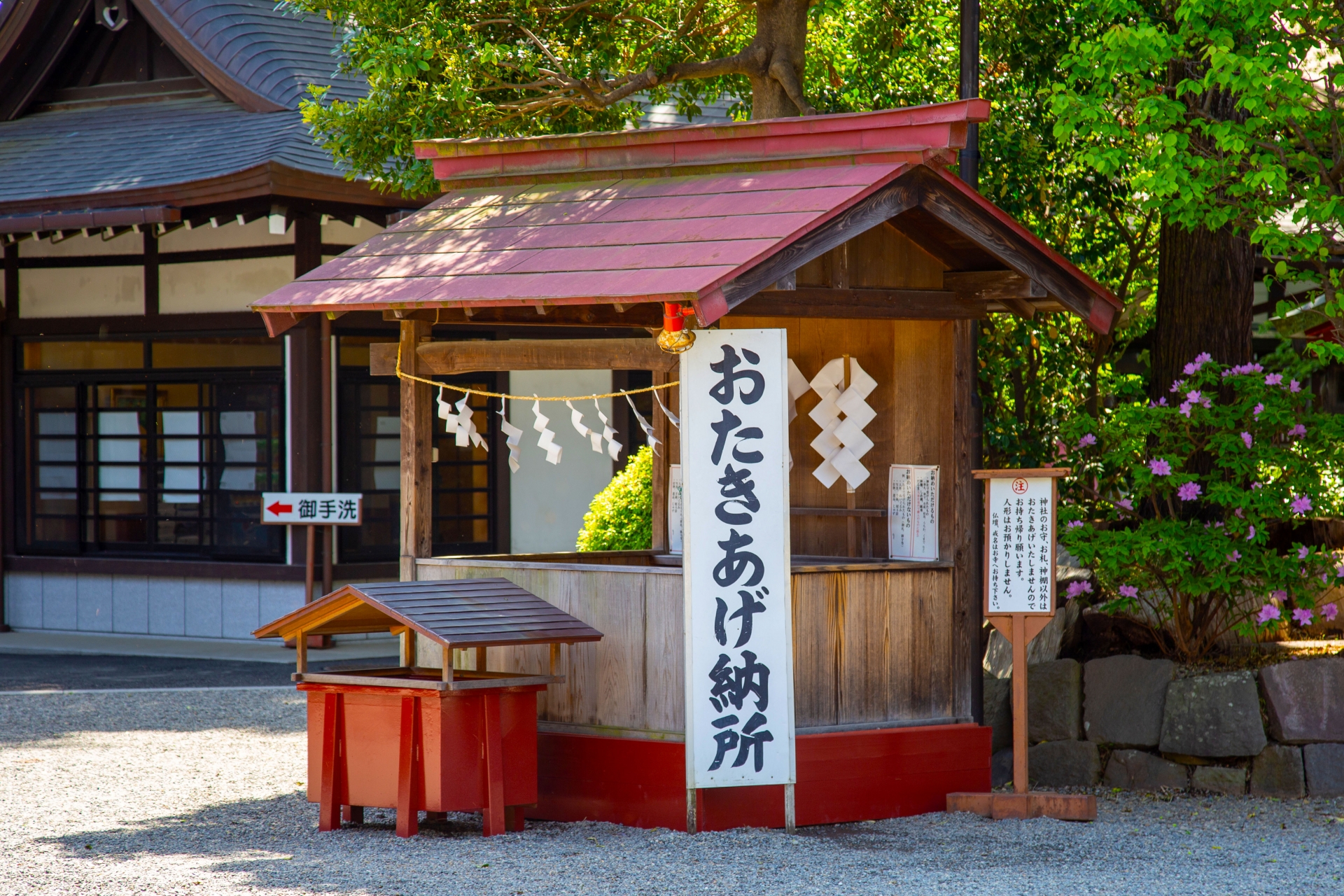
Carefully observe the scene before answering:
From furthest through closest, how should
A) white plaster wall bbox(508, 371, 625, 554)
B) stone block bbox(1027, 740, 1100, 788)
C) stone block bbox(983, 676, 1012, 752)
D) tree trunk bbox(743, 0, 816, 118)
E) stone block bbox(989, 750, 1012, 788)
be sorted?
white plaster wall bbox(508, 371, 625, 554) → tree trunk bbox(743, 0, 816, 118) → stone block bbox(983, 676, 1012, 752) → stone block bbox(989, 750, 1012, 788) → stone block bbox(1027, 740, 1100, 788)

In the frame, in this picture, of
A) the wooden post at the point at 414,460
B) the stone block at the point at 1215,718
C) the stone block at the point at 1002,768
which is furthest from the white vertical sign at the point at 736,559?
the stone block at the point at 1215,718

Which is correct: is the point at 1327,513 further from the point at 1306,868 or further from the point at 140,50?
the point at 140,50

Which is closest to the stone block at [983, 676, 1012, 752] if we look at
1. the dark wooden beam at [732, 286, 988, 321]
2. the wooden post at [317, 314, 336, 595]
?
the dark wooden beam at [732, 286, 988, 321]

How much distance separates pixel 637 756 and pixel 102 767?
3.18 meters

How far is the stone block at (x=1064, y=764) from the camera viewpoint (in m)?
7.51

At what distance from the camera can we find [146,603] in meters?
13.5

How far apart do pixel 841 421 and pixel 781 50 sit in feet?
9.18

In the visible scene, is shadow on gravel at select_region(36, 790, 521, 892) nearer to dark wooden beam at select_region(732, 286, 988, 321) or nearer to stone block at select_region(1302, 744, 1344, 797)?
dark wooden beam at select_region(732, 286, 988, 321)

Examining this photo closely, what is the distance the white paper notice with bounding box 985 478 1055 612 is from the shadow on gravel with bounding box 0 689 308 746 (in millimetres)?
4510

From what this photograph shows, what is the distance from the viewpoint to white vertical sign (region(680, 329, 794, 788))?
6.24 metres

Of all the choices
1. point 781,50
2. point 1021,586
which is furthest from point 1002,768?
point 781,50

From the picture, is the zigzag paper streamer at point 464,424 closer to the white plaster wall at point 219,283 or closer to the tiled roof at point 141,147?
the tiled roof at point 141,147

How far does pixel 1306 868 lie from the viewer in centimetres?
586

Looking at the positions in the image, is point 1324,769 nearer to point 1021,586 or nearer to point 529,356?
point 1021,586
